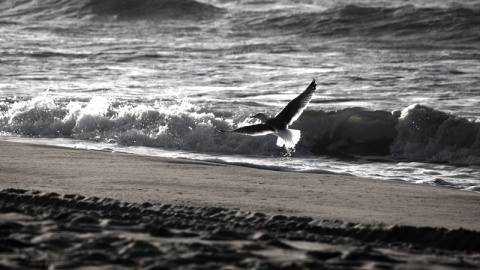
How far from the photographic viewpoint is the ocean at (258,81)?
32.5 ft

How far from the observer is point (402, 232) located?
5.25 metres

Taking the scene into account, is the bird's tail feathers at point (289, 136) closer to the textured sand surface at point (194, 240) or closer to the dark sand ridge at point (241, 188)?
the dark sand ridge at point (241, 188)

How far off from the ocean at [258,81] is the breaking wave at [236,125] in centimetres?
2

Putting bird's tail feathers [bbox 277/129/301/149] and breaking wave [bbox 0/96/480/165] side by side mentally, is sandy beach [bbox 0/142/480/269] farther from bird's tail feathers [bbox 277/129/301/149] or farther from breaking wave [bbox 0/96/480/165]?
breaking wave [bbox 0/96/480/165]

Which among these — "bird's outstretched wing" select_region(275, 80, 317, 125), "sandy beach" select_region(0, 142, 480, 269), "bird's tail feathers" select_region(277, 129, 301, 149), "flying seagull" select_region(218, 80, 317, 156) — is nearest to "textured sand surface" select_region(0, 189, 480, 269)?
"sandy beach" select_region(0, 142, 480, 269)

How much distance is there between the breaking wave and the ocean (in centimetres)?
2

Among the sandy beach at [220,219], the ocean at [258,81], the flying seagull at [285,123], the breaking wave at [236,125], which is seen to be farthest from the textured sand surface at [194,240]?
the breaking wave at [236,125]

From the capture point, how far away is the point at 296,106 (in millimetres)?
7199

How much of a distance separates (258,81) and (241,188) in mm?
7576

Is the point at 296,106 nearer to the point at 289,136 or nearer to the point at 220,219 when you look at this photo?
the point at 289,136

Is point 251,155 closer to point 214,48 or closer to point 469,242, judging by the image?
point 469,242

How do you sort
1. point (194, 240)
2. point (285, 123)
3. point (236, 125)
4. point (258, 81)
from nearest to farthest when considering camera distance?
point (194, 240)
point (285, 123)
point (236, 125)
point (258, 81)

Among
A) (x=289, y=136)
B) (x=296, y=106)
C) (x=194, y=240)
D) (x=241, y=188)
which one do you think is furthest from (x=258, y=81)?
(x=194, y=240)

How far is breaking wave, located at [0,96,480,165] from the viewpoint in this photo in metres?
9.91
